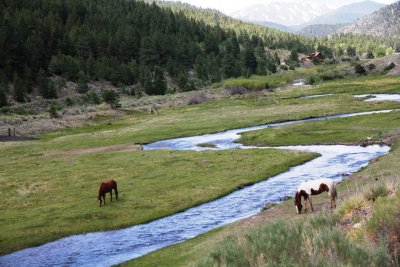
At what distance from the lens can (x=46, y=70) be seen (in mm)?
169875

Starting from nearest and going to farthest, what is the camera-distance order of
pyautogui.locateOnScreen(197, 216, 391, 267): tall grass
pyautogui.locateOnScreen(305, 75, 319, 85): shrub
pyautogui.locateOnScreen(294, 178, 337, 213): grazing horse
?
pyautogui.locateOnScreen(197, 216, 391, 267): tall grass → pyautogui.locateOnScreen(294, 178, 337, 213): grazing horse → pyautogui.locateOnScreen(305, 75, 319, 85): shrub

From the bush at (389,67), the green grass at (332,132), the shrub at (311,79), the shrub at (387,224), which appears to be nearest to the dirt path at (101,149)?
the green grass at (332,132)

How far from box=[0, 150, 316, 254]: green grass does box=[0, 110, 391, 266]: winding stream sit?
1390 mm

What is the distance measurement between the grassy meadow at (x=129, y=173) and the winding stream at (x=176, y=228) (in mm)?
1442

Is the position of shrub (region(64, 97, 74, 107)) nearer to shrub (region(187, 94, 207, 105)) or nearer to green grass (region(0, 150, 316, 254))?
shrub (region(187, 94, 207, 105))

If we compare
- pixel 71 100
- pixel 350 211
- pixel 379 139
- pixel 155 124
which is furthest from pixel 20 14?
pixel 350 211

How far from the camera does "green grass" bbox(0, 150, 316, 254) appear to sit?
38250 millimetres

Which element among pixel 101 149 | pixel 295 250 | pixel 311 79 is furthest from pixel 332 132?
pixel 311 79

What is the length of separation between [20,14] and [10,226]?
6559 inches

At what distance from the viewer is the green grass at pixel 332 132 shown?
69.7 metres

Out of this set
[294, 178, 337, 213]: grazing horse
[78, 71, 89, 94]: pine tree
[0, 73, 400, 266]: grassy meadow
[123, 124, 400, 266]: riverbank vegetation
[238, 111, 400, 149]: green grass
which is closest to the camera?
[123, 124, 400, 266]: riverbank vegetation

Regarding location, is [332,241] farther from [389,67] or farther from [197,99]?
[389,67]

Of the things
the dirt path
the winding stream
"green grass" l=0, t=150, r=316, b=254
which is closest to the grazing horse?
the winding stream

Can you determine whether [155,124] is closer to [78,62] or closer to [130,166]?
[130,166]
